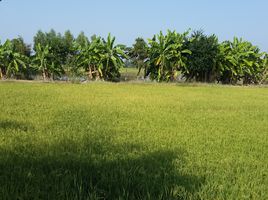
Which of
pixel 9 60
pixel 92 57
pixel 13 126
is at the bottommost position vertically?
pixel 13 126

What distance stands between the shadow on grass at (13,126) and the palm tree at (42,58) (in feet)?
59.7

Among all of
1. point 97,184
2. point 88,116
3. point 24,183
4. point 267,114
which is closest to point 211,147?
point 97,184

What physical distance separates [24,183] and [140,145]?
88.6 inches

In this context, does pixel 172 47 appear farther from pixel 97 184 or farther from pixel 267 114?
pixel 97 184

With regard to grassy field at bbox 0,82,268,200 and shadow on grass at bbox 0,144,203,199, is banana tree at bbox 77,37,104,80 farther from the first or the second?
shadow on grass at bbox 0,144,203,199

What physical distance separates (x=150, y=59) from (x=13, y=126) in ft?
65.1

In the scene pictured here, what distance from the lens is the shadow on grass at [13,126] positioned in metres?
5.78

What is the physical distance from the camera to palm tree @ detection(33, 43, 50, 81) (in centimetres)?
2405

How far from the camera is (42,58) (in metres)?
24.0

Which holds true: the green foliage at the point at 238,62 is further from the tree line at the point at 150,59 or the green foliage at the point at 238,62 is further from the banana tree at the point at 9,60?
the banana tree at the point at 9,60

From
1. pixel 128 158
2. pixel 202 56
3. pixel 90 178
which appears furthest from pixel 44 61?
pixel 90 178

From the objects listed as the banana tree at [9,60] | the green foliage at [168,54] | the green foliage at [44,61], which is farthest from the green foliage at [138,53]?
the banana tree at [9,60]

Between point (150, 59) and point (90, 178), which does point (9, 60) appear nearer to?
point (150, 59)

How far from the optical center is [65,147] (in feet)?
15.1
